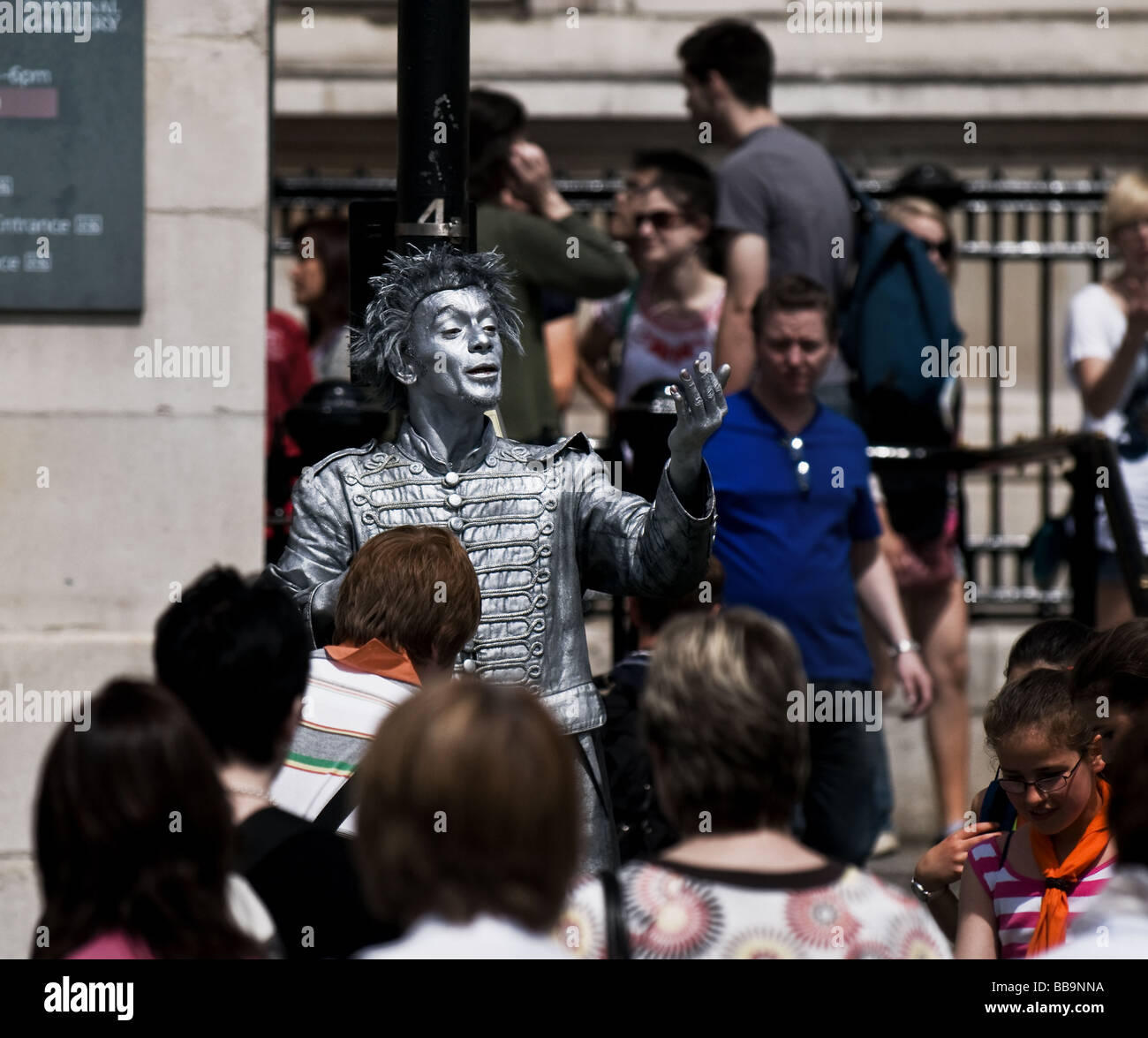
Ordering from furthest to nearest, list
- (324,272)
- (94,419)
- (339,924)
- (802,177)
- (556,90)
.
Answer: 1. (556,90)
2. (324,272)
3. (802,177)
4. (94,419)
5. (339,924)

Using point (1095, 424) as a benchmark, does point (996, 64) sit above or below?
above

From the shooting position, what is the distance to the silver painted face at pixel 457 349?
443 centimetres

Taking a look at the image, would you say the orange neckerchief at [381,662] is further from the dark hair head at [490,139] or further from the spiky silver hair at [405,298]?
the dark hair head at [490,139]

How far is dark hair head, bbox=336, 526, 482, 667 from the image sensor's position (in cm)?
379

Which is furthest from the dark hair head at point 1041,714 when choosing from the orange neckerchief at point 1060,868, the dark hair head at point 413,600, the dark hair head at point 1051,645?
the dark hair head at point 413,600

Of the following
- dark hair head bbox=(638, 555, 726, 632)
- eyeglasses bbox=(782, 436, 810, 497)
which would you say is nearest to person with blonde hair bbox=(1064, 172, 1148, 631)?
eyeglasses bbox=(782, 436, 810, 497)

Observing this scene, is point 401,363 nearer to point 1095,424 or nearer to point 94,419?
point 94,419

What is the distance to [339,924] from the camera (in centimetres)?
318

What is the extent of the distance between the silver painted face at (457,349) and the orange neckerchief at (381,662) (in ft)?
2.68

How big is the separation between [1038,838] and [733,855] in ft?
3.64

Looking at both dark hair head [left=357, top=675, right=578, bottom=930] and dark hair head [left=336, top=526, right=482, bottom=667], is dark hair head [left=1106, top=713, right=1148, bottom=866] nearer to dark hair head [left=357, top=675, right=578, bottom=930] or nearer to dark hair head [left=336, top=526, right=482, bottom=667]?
dark hair head [left=357, top=675, right=578, bottom=930]

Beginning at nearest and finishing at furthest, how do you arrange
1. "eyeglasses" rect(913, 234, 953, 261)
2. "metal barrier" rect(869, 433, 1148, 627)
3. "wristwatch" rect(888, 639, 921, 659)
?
1. "metal barrier" rect(869, 433, 1148, 627)
2. "wristwatch" rect(888, 639, 921, 659)
3. "eyeglasses" rect(913, 234, 953, 261)

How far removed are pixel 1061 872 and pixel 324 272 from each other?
472cm
